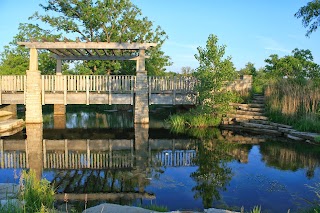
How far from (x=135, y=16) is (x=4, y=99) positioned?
12084 millimetres

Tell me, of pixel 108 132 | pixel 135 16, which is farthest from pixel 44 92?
pixel 135 16

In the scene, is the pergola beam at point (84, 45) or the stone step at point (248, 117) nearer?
the stone step at point (248, 117)

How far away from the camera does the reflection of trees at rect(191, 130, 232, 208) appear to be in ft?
19.8

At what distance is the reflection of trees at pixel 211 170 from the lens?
6.02m

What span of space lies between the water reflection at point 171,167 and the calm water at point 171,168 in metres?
0.02

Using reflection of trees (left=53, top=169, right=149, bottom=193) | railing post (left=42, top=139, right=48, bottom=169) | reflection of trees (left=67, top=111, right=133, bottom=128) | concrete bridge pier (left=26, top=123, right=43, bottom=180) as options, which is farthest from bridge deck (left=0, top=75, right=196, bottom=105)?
reflection of trees (left=53, top=169, right=149, bottom=193)

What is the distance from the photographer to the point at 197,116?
15.3m

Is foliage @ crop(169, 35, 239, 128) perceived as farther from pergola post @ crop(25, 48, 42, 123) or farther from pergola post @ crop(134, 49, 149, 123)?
pergola post @ crop(25, 48, 42, 123)

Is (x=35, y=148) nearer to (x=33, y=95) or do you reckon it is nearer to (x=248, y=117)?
(x=33, y=95)

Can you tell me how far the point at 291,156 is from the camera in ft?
29.7

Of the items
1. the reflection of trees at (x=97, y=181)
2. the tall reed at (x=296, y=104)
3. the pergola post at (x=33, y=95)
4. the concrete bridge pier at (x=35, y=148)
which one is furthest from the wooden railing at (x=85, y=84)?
the reflection of trees at (x=97, y=181)

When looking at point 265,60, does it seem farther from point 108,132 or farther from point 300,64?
point 108,132

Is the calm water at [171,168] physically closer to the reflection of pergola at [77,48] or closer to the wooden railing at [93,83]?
the reflection of pergola at [77,48]

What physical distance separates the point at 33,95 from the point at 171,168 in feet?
33.5
